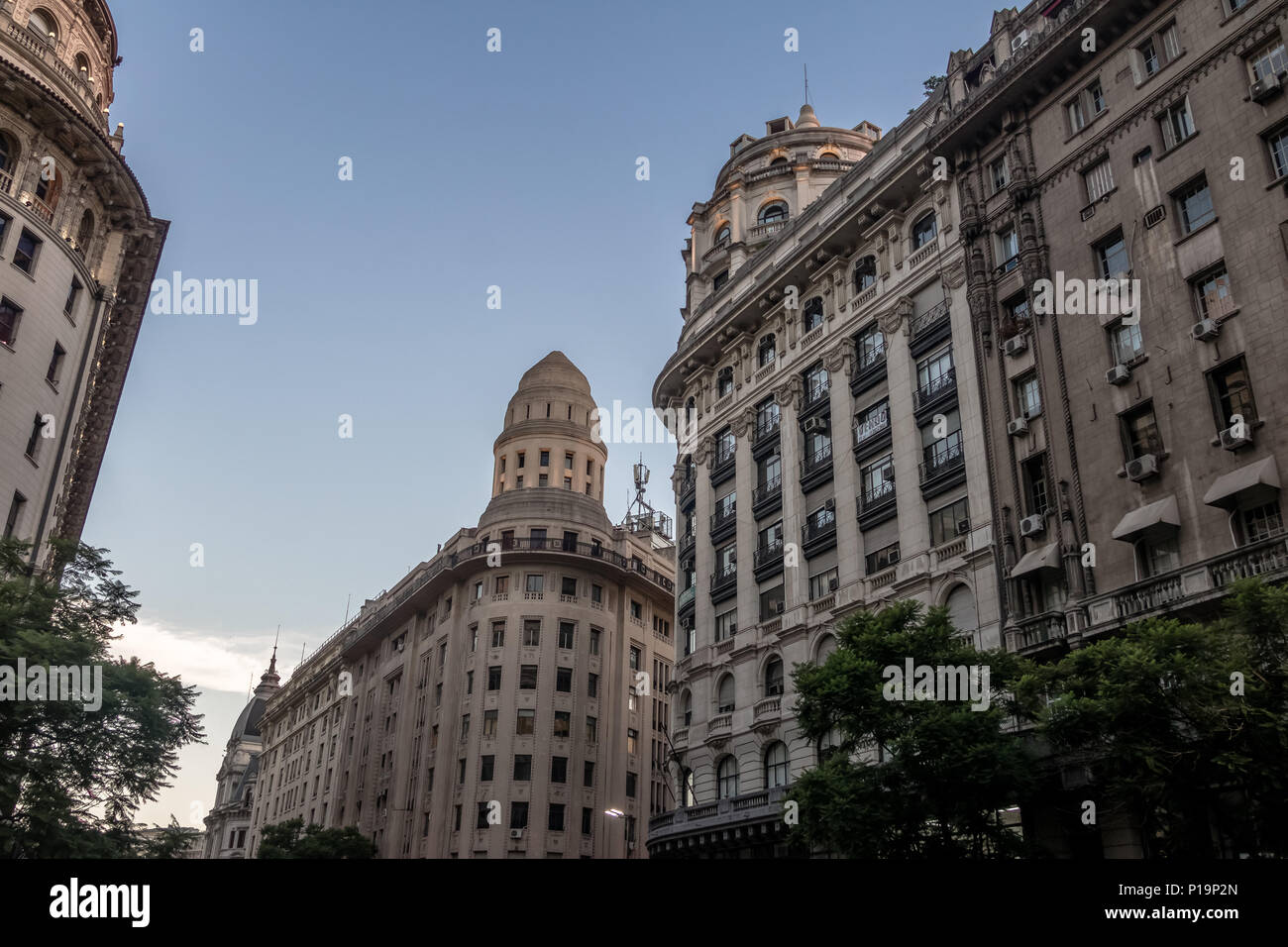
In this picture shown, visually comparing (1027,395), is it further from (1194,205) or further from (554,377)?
(554,377)

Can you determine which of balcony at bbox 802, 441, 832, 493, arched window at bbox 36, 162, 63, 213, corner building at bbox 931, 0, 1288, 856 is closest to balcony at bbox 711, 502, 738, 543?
balcony at bbox 802, 441, 832, 493

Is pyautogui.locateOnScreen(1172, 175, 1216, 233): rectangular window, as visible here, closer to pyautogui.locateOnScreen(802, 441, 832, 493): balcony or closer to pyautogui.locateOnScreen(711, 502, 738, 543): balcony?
pyautogui.locateOnScreen(802, 441, 832, 493): balcony

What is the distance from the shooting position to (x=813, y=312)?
49.1m

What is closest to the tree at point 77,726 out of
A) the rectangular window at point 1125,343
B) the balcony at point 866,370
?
the balcony at point 866,370

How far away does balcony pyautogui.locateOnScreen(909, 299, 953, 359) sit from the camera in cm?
4056

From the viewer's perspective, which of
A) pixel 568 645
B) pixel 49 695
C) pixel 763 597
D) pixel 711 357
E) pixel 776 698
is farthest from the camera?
pixel 568 645

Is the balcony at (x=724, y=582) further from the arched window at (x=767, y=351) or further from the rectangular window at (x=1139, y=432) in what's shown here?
the rectangular window at (x=1139, y=432)

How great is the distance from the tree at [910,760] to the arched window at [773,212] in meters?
34.6

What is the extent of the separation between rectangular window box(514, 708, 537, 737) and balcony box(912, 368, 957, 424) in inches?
1417

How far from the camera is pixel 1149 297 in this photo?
1268 inches
